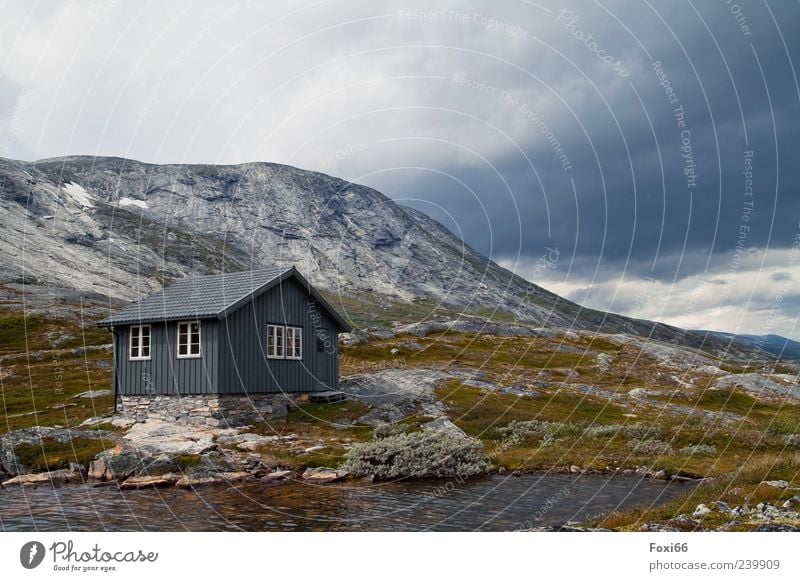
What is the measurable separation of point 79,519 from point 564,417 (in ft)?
98.1

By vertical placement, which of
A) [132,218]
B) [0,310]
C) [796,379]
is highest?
[132,218]

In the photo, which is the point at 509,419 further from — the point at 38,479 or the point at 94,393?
the point at 94,393

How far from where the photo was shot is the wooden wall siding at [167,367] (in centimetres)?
3553

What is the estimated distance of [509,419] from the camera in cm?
3894

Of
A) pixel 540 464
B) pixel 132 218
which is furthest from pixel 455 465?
pixel 132 218

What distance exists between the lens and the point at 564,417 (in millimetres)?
41000

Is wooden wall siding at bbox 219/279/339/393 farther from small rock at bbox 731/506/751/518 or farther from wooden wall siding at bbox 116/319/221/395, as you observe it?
small rock at bbox 731/506/751/518

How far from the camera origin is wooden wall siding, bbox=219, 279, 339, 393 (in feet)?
118

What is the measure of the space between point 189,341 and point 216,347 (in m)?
2.01

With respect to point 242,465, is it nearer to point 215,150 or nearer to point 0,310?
point 215,150

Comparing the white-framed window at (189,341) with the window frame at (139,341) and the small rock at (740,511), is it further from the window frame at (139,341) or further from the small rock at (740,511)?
the small rock at (740,511)

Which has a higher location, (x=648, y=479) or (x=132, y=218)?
(x=132, y=218)

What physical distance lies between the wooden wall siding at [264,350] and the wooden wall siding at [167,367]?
601 millimetres

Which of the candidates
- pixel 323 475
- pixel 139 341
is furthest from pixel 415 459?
pixel 139 341
